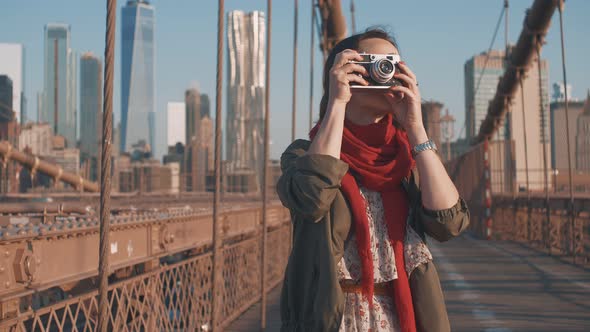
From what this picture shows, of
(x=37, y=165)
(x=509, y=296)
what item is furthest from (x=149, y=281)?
(x=37, y=165)

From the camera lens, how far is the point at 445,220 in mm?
2207

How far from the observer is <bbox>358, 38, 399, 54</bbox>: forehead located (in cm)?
238

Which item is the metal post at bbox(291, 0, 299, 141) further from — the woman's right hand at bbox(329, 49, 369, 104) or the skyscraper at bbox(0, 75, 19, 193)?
the skyscraper at bbox(0, 75, 19, 193)

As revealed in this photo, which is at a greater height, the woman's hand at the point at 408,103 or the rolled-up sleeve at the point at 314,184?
the woman's hand at the point at 408,103

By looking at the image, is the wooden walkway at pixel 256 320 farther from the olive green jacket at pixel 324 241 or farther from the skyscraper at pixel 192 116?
the skyscraper at pixel 192 116

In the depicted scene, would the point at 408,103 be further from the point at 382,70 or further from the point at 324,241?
the point at 324,241

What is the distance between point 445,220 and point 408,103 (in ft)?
1.22

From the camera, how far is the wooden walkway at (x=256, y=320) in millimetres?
8947

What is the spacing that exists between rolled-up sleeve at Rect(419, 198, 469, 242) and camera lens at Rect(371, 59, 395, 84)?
1.32 ft

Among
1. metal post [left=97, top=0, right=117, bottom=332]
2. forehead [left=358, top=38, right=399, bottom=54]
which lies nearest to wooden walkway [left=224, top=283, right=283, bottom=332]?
metal post [left=97, top=0, right=117, bottom=332]

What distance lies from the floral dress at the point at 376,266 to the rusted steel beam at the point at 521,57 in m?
16.9

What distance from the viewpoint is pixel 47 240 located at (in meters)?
4.76

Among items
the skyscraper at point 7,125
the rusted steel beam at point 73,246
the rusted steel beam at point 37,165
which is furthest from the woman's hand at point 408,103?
the rusted steel beam at point 37,165

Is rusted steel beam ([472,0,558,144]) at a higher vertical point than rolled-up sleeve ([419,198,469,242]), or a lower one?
higher
